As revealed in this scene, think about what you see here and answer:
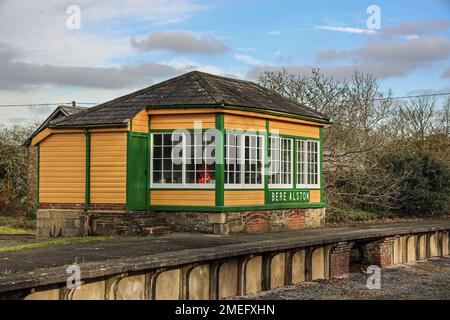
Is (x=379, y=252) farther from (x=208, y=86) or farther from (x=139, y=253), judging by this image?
(x=139, y=253)

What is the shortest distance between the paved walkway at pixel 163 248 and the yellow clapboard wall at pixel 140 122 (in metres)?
2.86

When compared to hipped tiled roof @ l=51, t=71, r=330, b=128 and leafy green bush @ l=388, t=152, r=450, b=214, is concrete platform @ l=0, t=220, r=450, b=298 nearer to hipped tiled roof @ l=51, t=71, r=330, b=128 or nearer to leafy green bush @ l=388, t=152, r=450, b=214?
hipped tiled roof @ l=51, t=71, r=330, b=128

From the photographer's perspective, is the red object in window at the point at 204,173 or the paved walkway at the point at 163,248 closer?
the paved walkway at the point at 163,248

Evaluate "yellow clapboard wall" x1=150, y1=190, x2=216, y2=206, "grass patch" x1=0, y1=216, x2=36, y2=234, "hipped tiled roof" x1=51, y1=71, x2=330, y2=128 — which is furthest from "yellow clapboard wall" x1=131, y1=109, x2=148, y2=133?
"grass patch" x1=0, y1=216, x2=36, y2=234

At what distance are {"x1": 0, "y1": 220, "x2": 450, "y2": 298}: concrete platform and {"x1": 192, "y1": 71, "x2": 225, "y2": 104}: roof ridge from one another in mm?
3465

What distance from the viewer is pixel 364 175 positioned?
83.7 feet

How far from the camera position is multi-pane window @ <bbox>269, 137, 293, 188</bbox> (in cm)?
1861

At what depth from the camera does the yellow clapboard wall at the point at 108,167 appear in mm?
16891

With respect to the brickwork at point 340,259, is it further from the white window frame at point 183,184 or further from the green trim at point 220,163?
the white window frame at point 183,184

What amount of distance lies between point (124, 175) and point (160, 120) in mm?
1759

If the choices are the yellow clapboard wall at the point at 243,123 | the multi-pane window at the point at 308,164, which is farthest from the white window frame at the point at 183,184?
the multi-pane window at the point at 308,164

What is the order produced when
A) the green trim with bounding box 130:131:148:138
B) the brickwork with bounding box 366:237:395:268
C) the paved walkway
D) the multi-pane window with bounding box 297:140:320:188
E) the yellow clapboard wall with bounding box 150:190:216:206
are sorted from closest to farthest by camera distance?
the paved walkway, the yellow clapboard wall with bounding box 150:190:216:206, the green trim with bounding box 130:131:148:138, the brickwork with bounding box 366:237:395:268, the multi-pane window with bounding box 297:140:320:188
